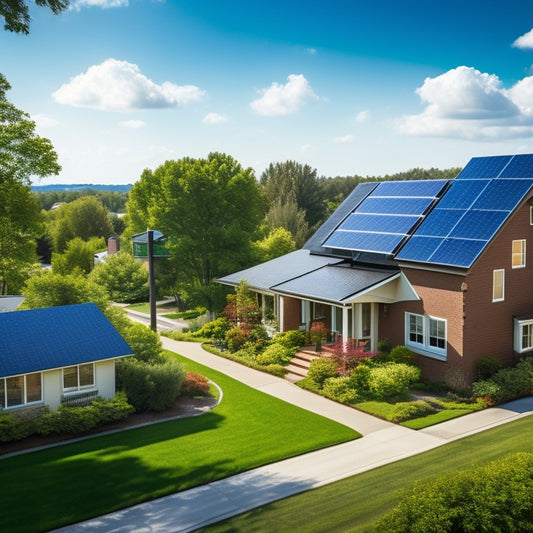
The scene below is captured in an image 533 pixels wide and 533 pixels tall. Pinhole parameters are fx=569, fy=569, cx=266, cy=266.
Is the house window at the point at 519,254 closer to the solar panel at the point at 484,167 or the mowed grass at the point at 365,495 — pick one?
the solar panel at the point at 484,167

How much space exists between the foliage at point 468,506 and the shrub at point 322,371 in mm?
11958

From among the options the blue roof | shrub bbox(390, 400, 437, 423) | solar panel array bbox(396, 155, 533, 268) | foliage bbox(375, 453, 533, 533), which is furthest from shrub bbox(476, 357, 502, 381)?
the blue roof

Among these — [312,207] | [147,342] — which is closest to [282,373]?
[147,342]

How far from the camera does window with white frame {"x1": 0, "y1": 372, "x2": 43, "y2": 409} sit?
62.2ft

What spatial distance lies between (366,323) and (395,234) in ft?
14.1

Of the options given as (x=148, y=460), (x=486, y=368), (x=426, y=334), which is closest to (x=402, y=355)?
(x=426, y=334)

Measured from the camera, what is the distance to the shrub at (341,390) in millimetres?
21750

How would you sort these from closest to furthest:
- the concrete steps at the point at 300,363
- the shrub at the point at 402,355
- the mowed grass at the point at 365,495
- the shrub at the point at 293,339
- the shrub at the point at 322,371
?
the mowed grass at the point at 365,495, the shrub at the point at 322,371, the shrub at the point at 402,355, the concrete steps at the point at 300,363, the shrub at the point at 293,339

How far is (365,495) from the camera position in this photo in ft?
46.7

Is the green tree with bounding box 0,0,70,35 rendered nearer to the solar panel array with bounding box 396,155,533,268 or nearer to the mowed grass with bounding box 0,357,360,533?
the mowed grass with bounding box 0,357,360,533

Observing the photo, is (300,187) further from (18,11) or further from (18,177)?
(18,11)

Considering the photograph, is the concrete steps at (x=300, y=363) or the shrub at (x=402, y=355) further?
the concrete steps at (x=300, y=363)

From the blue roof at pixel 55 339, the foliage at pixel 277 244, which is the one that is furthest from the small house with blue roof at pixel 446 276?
the foliage at pixel 277 244

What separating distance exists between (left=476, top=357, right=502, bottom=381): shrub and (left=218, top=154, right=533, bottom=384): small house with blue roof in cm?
26
